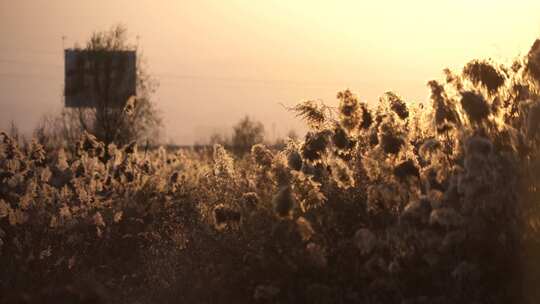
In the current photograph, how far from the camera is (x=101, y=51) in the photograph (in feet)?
162

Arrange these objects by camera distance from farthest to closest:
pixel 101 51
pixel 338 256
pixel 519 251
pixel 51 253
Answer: pixel 101 51
pixel 51 253
pixel 338 256
pixel 519 251

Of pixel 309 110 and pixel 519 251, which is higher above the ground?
pixel 309 110

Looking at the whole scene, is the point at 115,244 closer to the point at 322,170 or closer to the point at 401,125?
the point at 322,170

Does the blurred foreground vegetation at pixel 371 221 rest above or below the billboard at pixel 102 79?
below

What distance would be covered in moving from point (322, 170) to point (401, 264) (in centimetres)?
179

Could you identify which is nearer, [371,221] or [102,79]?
[371,221]

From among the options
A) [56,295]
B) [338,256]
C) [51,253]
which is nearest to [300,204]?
[338,256]

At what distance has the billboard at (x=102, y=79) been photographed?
4866 centimetres

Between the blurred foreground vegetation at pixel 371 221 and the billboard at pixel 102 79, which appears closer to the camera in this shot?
the blurred foreground vegetation at pixel 371 221

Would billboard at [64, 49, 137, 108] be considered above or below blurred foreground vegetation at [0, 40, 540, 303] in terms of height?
above

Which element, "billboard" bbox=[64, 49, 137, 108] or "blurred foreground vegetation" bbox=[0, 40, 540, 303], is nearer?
"blurred foreground vegetation" bbox=[0, 40, 540, 303]

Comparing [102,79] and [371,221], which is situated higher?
[102,79]

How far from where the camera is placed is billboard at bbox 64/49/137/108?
4866 centimetres

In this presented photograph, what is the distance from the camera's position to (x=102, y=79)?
49.3 meters
